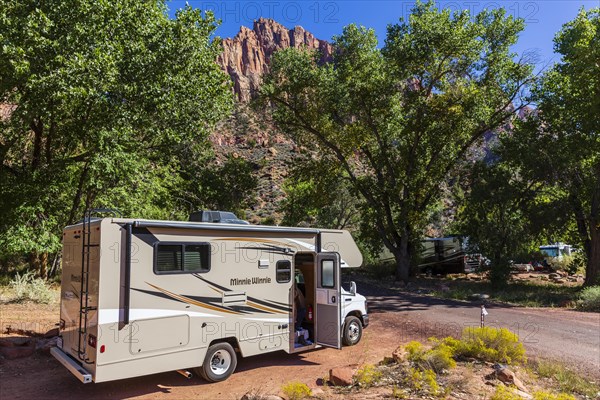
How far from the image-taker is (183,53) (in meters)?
15.7

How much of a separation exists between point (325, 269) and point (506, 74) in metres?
18.3

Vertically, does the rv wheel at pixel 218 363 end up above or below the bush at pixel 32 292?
below

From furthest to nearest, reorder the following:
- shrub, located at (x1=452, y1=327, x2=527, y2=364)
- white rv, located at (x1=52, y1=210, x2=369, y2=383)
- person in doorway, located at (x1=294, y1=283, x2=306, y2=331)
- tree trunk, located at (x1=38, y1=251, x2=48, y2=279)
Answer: tree trunk, located at (x1=38, y1=251, x2=48, y2=279), person in doorway, located at (x1=294, y1=283, x2=306, y2=331), shrub, located at (x1=452, y1=327, x2=527, y2=364), white rv, located at (x1=52, y1=210, x2=369, y2=383)

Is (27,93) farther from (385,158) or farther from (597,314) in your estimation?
(597,314)

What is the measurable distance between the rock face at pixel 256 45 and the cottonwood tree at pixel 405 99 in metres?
111

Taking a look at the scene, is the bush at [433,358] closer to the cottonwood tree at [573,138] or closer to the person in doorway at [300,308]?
the person in doorway at [300,308]

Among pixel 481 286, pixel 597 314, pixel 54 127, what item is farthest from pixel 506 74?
pixel 54 127

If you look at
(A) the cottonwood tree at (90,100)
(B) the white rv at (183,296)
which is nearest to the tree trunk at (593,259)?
(B) the white rv at (183,296)

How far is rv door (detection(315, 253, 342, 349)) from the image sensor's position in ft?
29.6

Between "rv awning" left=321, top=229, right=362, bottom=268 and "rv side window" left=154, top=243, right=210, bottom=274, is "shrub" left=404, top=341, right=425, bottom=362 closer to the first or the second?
"rv awning" left=321, top=229, right=362, bottom=268

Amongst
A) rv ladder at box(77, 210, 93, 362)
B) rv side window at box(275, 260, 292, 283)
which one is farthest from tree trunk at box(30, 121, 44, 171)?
rv side window at box(275, 260, 292, 283)

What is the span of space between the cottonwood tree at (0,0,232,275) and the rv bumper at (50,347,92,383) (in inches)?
305

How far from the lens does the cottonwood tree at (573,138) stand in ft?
62.4

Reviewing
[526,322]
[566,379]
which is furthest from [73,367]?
[526,322]
